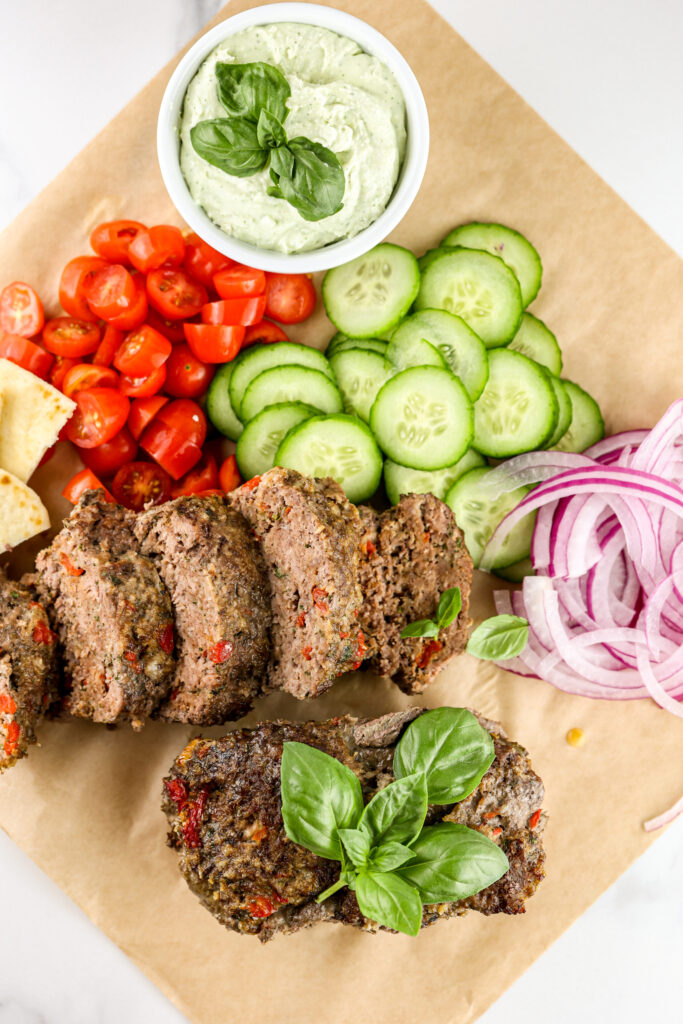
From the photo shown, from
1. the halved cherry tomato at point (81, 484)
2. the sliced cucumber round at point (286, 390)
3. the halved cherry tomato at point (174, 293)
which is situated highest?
the halved cherry tomato at point (174, 293)

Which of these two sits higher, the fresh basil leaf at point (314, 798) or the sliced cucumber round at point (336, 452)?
the sliced cucumber round at point (336, 452)

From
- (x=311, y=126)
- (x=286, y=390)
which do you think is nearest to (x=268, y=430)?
(x=286, y=390)

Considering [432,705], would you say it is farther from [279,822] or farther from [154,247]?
[154,247]

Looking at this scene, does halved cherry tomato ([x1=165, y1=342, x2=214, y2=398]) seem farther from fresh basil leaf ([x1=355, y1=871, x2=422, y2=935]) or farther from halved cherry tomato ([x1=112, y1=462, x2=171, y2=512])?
fresh basil leaf ([x1=355, y1=871, x2=422, y2=935])

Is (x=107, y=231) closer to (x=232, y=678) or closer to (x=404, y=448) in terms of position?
(x=404, y=448)

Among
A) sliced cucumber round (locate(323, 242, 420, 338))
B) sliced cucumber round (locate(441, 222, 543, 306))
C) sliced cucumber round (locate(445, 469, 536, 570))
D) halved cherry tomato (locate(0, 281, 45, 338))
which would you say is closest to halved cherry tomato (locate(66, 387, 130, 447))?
halved cherry tomato (locate(0, 281, 45, 338))

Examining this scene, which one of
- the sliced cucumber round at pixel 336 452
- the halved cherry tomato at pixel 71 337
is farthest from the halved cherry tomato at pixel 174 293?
the sliced cucumber round at pixel 336 452

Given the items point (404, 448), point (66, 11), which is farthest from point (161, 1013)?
point (66, 11)

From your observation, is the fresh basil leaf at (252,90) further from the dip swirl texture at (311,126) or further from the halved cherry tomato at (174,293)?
the halved cherry tomato at (174,293)
